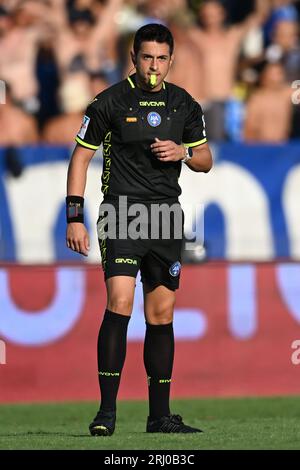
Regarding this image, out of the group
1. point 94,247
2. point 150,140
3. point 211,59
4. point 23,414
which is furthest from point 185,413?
point 211,59

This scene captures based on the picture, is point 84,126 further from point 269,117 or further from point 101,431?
point 269,117

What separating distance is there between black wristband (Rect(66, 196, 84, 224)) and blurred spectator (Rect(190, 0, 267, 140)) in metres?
6.71

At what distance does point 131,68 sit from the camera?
13555 millimetres

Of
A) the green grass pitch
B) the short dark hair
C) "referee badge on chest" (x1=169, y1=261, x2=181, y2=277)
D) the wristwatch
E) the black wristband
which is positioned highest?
the short dark hair

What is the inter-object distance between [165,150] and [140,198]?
0.34 m

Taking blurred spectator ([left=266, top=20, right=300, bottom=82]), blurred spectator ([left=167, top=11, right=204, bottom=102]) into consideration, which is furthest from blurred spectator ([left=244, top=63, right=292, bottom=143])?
blurred spectator ([left=167, top=11, right=204, bottom=102])

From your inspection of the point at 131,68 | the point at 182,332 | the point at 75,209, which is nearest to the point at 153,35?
the point at 75,209

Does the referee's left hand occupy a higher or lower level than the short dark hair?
lower

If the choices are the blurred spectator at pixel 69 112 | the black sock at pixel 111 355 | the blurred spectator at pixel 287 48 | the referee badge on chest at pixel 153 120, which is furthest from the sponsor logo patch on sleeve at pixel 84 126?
the blurred spectator at pixel 287 48

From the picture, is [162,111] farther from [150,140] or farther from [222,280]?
[222,280]

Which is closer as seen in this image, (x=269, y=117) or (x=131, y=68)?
(x=269, y=117)

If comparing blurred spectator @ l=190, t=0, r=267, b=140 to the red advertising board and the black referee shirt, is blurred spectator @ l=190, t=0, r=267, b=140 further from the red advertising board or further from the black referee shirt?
the black referee shirt

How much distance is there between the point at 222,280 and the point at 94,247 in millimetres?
1430

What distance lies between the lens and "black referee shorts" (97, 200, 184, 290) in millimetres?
6523
